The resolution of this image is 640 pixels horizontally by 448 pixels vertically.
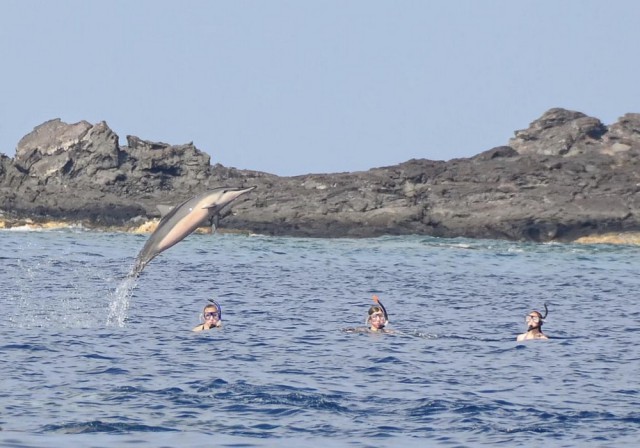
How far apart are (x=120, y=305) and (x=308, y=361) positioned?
9658 millimetres

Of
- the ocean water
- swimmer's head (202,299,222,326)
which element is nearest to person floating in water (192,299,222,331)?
swimmer's head (202,299,222,326)

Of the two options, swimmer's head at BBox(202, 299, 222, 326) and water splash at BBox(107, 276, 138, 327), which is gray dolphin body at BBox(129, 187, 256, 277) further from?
swimmer's head at BBox(202, 299, 222, 326)

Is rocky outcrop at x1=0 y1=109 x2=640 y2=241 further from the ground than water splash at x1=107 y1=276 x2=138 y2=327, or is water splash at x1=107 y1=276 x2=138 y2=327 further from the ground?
rocky outcrop at x1=0 y1=109 x2=640 y2=241

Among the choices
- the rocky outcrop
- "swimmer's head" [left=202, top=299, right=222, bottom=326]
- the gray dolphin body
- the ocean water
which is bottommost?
the ocean water

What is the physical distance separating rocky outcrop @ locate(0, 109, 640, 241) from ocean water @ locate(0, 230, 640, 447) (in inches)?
1222

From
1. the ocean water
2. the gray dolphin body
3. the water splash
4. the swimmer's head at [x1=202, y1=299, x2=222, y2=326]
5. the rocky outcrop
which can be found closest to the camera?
the ocean water

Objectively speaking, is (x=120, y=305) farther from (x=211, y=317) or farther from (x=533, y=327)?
(x=533, y=327)

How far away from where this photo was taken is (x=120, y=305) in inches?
1133

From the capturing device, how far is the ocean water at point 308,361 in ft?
48.1

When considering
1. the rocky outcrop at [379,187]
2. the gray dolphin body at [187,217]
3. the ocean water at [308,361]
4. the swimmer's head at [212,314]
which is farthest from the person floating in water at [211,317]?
the rocky outcrop at [379,187]

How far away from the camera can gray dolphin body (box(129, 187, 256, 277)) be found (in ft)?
52.7

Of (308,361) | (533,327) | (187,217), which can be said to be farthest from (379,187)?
(187,217)

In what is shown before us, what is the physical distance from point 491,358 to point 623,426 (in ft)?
20.9

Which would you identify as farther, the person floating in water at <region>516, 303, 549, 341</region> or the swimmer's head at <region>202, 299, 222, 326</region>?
the swimmer's head at <region>202, 299, 222, 326</region>
